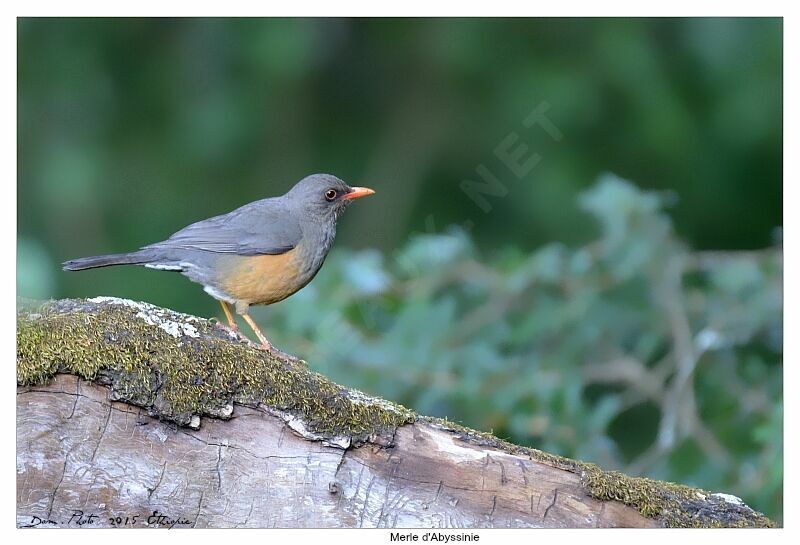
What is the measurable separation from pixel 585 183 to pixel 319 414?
4545mm

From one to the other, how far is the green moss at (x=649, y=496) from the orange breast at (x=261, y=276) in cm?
116

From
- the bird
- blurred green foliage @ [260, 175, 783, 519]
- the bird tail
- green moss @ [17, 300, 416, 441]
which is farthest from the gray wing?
blurred green foliage @ [260, 175, 783, 519]

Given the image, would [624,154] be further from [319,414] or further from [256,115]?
[319,414]

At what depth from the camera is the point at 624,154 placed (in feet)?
24.1

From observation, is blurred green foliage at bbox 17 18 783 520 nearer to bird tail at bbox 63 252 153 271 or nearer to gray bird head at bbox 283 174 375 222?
bird tail at bbox 63 252 153 271

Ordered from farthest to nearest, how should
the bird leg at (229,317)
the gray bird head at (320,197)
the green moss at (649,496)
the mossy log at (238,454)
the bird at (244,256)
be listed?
the gray bird head at (320,197) < the bird leg at (229,317) < the bird at (244,256) < the green moss at (649,496) < the mossy log at (238,454)

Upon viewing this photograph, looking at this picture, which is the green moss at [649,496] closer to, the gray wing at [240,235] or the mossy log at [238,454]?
the mossy log at [238,454]

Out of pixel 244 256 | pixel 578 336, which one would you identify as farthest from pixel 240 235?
pixel 578 336

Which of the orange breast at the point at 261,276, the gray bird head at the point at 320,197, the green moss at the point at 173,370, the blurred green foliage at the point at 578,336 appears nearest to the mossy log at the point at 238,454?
the green moss at the point at 173,370

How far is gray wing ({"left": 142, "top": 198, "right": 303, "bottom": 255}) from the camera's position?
4391 mm

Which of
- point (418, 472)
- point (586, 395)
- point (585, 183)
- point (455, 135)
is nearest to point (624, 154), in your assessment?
point (585, 183)

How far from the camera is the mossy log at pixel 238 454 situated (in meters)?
3.28

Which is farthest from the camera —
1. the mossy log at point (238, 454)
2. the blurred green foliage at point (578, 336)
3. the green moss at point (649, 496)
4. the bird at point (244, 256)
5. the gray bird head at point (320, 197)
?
the blurred green foliage at point (578, 336)

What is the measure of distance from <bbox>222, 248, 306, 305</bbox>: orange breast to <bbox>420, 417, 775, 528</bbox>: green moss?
1161mm
